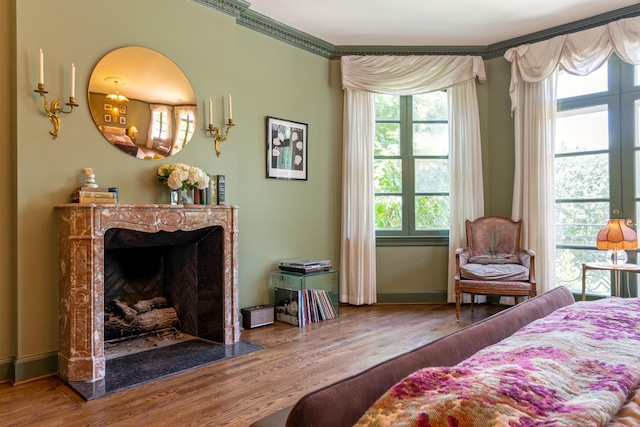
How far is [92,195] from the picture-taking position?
8.75 ft

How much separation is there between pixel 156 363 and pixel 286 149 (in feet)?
7.72

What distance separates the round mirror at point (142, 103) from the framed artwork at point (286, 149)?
93 cm

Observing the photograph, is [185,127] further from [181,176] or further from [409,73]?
[409,73]

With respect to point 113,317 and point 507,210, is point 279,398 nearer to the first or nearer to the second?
point 113,317

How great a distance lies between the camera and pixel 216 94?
355 centimetres

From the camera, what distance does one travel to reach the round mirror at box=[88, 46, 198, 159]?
9.53ft

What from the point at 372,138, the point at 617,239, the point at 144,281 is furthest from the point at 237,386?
the point at 617,239

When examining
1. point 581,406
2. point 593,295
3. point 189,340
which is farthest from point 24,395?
point 593,295

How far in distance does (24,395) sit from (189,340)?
3.75 ft

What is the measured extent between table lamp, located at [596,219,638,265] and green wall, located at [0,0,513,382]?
1.16 metres

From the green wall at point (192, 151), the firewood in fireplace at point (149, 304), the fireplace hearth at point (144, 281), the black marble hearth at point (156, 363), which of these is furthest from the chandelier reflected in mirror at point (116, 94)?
the black marble hearth at point (156, 363)

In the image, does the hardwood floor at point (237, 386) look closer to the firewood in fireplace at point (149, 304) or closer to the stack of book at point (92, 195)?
the firewood in fireplace at point (149, 304)

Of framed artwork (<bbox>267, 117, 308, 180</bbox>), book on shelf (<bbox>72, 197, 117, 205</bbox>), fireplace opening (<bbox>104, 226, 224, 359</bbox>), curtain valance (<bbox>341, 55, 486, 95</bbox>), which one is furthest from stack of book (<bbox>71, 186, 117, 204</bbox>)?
curtain valance (<bbox>341, 55, 486, 95</bbox>)

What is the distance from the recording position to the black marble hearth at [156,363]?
2.44 m
